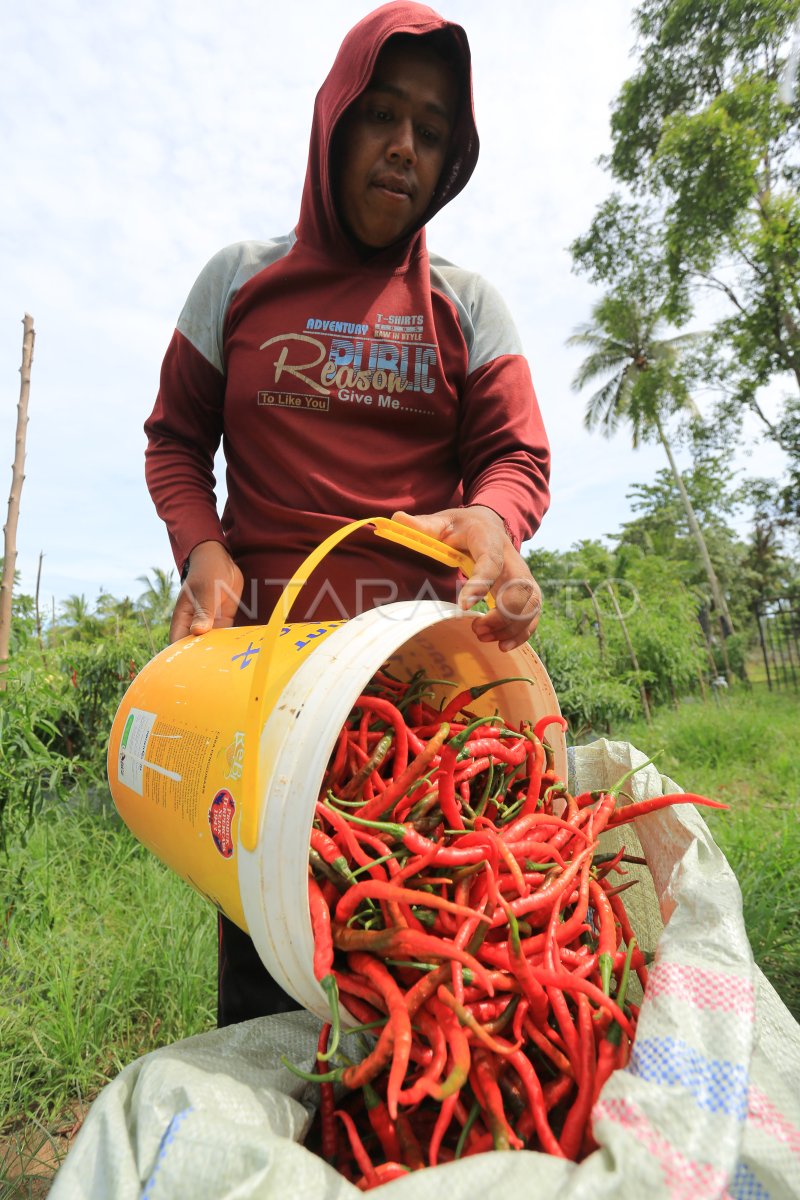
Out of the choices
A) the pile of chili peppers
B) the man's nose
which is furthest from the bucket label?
the man's nose

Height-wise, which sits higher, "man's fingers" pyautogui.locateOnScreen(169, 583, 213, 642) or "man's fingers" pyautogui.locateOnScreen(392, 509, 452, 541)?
"man's fingers" pyautogui.locateOnScreen(392, 509, 452, 541)

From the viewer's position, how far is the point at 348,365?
62.0 inches

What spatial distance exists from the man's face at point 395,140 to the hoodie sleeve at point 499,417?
231 mm

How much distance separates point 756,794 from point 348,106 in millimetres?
4463

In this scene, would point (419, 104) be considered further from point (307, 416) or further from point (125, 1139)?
point (125, 1139)

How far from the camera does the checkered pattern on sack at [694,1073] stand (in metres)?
0.76

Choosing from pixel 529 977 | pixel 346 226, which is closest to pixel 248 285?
pixel 346 226

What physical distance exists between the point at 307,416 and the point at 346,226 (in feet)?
1.58

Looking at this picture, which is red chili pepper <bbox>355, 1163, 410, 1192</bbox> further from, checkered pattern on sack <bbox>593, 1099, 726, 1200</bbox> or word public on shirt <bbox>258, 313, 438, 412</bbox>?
word public on shirt <bbox>258, 313, 438, 412</bbox>

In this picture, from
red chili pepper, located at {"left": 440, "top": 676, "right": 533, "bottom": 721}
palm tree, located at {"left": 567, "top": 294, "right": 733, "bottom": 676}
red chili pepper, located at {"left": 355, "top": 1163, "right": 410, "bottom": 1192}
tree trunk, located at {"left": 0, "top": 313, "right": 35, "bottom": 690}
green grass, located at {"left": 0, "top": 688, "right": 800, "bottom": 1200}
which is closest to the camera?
red chili pepper, located at {"left": 355, "top": 1163, "right": 410, "bottom": 1192}

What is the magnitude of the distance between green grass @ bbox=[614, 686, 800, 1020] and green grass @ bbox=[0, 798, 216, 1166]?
1.69m

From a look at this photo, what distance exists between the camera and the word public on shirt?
1.57m

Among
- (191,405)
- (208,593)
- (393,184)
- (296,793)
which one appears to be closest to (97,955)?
(208,593)

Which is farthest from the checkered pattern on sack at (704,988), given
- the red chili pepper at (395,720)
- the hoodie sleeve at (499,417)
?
the hoodie sleeve at (499,417)
